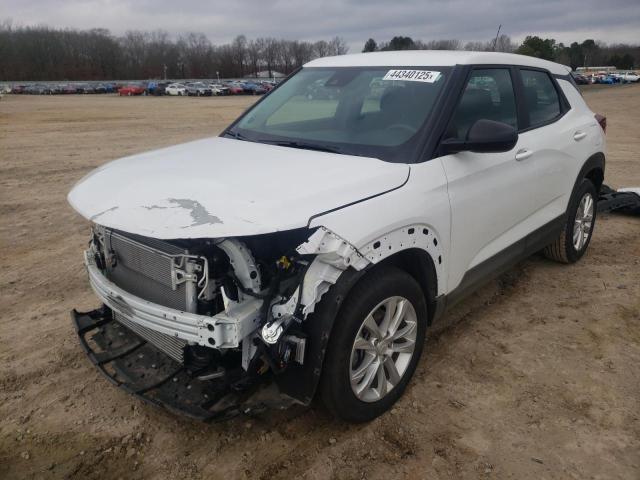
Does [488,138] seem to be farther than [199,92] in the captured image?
No

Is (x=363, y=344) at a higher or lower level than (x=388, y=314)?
lower

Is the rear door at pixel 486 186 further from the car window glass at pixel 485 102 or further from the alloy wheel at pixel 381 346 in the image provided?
the alloy wheel at pixel 381 346

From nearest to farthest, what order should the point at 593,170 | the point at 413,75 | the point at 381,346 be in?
the point at 381,346, the point at 413,75, the point at 593,170

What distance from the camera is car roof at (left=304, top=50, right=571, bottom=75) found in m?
3.46

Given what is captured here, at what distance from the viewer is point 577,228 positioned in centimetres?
505

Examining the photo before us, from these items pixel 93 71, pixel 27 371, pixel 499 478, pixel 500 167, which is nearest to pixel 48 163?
pixel 27 371

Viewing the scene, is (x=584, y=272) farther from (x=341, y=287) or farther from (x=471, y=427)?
(x=341, y=287)

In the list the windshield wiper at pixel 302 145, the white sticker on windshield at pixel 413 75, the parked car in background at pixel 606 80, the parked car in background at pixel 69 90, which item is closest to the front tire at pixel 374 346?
the windshield wiper at pixel 302 145

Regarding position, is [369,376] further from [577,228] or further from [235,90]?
[235,90]

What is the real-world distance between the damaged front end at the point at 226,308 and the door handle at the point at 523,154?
1.78 m

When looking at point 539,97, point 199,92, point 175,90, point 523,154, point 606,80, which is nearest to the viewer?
point 523,154

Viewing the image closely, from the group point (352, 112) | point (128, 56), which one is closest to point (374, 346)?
point (352, 112)

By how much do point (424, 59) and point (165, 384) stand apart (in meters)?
2.60

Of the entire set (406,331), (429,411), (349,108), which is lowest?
(429,411)
